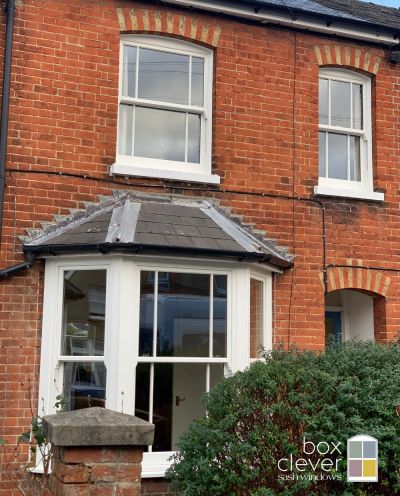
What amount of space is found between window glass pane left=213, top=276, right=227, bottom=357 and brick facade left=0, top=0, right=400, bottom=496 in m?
0.95

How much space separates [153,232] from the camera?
6.91 m

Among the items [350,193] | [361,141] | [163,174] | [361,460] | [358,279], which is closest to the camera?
[361,460]

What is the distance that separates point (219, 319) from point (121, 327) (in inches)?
45.5

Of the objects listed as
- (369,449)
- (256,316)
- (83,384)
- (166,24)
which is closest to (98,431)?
(369,449)

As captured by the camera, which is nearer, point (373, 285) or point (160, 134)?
point (160, 134)

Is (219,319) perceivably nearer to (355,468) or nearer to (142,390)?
(142,390)

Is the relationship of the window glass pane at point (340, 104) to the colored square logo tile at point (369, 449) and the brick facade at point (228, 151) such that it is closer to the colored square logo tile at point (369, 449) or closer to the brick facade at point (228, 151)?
the brick facade at point (228, 151)

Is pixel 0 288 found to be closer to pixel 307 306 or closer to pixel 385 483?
pixel 307 306

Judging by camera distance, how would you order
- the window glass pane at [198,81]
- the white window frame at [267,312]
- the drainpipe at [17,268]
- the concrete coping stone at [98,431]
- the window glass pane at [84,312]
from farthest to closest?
the window glass pane at [198,81] → the white window frame at [267,312] → the window glass pane at [84,312] → the drainpipe at [17,268] → the concrete coping stone at [98,431]

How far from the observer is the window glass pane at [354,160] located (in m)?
8.94

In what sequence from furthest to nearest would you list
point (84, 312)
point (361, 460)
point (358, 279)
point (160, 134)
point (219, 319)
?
1. point (358, 279)
2. point (160, 134)
3. point (219, 319)
4. point (84, 312)
5. point (361, 460)

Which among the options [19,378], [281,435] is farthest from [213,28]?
[281,435]

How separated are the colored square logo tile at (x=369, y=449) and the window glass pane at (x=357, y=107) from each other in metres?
5.31

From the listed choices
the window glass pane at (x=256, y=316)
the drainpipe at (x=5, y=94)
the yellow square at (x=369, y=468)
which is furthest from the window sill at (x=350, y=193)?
the yellow square at (x=369, y=468)
